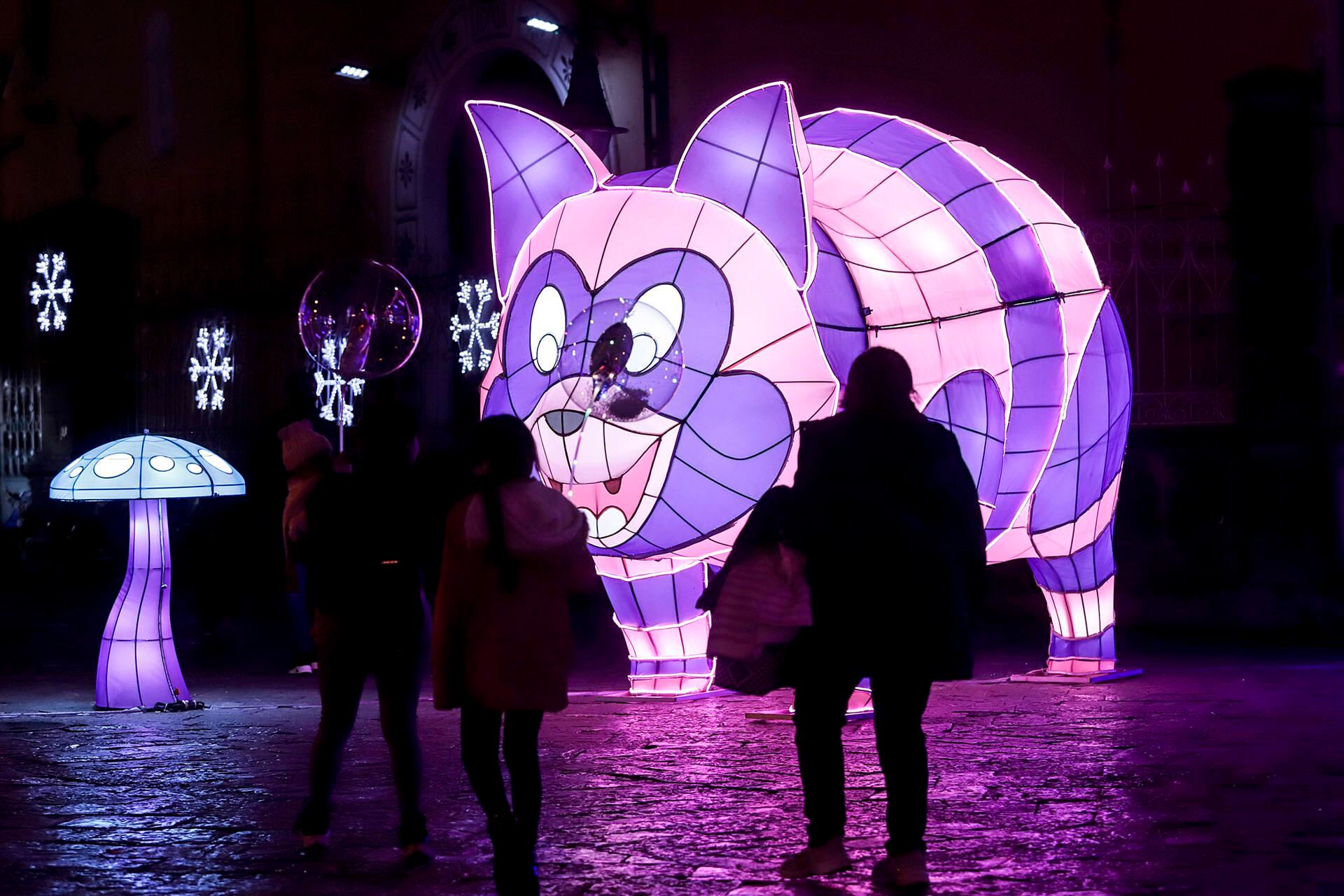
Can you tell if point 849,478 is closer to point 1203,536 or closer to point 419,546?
point 419,546

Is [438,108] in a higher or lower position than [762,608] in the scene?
higher

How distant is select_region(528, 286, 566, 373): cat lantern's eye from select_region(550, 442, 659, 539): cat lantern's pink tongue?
1.75 feet

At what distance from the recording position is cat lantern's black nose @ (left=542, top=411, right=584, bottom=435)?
7.36 m

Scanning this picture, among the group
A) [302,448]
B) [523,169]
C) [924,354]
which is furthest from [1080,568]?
[302,448]

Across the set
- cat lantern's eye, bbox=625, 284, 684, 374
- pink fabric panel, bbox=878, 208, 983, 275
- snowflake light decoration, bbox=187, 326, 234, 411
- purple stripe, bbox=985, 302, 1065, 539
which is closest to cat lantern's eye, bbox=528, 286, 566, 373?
cat lantern's eye, bbox=625, 284, 684, 374

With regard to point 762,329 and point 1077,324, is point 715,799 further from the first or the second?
point 1077,324

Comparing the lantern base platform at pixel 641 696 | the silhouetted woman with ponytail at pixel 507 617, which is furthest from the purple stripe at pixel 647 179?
the silhouetted woman with ponytail at pixel 507 617

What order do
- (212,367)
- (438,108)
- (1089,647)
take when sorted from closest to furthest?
(1089,647), (438,108), (212,367)

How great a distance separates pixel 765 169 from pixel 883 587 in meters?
2.95

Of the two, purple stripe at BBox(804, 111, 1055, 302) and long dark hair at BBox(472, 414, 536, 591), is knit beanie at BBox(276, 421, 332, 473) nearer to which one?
long dark hair at BBox(472, 414, 536, 591)

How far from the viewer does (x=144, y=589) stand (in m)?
8.98

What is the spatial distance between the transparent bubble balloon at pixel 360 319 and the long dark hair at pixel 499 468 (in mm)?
3977

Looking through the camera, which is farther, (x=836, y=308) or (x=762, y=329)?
(x=836, y=308)

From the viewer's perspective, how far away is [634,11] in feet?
46.5
